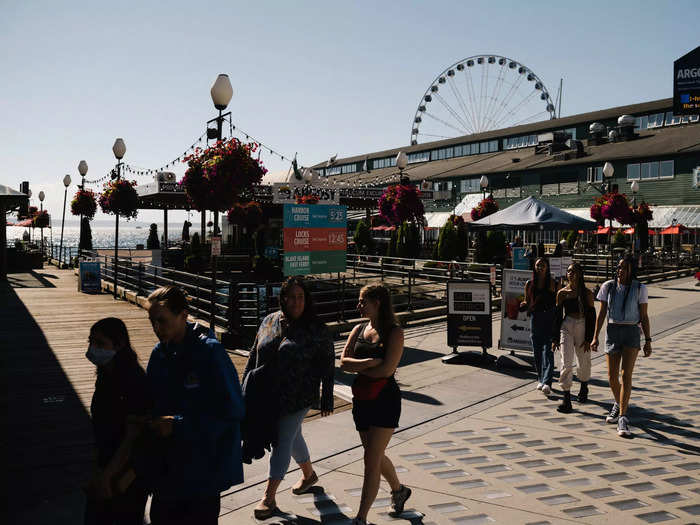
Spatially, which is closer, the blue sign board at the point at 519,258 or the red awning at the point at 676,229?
the blue sign board at the point at 519,258

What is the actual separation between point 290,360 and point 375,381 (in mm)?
628

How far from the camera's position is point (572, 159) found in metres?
46.9

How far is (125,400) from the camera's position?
316 centimetres

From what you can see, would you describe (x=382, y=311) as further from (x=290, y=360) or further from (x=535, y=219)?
(x=535, y=219)

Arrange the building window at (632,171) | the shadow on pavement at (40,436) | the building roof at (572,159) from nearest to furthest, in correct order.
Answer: the shadow on pavement at (40,436) → the building roof at (572,159) → the building window at (632,171)

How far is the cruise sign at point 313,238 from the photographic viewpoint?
34.6 ft

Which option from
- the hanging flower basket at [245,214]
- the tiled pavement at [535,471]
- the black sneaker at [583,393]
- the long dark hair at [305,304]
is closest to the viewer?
the long dark hair at [305,304]

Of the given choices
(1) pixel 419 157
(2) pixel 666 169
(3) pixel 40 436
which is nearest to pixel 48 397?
(3) pixel 40 436

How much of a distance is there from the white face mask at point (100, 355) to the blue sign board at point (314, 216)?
7.16 metres

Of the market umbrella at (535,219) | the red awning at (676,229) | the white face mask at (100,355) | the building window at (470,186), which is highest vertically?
the building window at (470,186)

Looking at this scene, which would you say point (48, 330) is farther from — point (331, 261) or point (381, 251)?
point (381, 251)

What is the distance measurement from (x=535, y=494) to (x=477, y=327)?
550cm

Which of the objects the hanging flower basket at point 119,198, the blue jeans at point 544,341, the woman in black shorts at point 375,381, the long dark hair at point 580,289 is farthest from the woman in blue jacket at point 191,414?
the hanging flower basket at point 119,198

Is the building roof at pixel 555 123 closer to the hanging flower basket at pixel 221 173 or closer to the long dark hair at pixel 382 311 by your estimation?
the hanging flower basket at pixel 221 173
